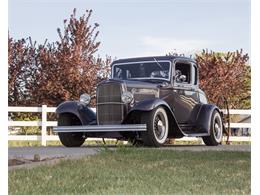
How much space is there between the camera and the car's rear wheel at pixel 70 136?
11.5 metres

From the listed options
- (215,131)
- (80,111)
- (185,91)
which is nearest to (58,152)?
(80,111)

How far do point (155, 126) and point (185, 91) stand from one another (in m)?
1.98

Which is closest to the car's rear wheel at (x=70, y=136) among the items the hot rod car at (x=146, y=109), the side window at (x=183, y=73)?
the hot rod car at (x=146, y=109)

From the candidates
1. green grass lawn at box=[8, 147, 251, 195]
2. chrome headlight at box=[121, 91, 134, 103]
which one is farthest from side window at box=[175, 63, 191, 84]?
green grass lawn at box=[8, 147, 251, 195]

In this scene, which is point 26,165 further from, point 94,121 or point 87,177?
point 94,121

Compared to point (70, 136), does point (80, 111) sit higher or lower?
higher

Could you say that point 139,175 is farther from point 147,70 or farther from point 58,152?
point 147,70

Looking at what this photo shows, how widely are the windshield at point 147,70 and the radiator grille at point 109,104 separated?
1.23 m

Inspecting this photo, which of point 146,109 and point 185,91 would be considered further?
point 185,91

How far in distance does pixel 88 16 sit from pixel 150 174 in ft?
47.2

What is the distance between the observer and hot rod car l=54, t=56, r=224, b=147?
10433 millimetres

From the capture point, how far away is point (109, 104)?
35.5 feet

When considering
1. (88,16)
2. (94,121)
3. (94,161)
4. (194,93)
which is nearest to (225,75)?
(88,16)

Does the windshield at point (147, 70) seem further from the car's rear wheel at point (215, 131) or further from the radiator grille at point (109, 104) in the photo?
the car's rear wheel at point (215, 131)
